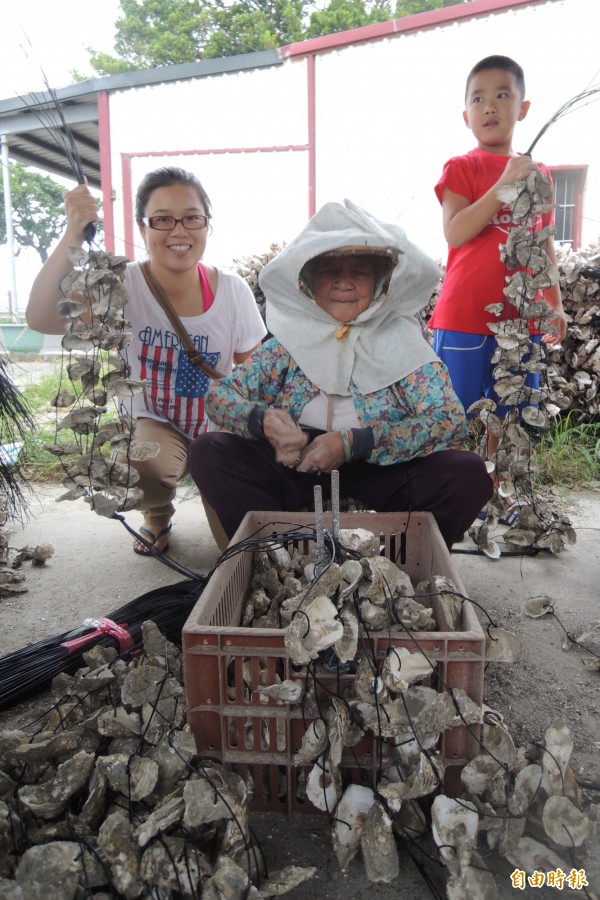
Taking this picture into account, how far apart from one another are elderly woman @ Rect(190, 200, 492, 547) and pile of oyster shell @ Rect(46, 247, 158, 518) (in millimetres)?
238

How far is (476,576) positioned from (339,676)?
1358mm

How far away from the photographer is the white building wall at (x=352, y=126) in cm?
595

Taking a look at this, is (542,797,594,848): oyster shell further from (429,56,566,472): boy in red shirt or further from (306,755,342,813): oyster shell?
(429,56,566,472): boy in red shirt

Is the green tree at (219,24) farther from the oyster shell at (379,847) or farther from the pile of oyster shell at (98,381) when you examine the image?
the oyster shell at (379,847)

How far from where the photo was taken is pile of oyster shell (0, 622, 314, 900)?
941 mm

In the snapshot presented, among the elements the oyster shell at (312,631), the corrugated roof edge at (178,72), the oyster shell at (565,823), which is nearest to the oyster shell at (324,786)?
the oyster shell at (312,631)

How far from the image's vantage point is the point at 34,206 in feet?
50.1

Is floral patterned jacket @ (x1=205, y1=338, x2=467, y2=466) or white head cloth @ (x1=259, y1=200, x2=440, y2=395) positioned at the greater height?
white head cloth @ (x1=259, y1=200, x2=440, y2=395)

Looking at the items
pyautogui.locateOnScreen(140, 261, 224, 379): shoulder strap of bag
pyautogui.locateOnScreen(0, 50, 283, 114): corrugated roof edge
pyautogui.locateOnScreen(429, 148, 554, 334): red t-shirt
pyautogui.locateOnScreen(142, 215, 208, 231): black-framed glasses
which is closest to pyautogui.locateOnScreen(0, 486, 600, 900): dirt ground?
pyautogui.locateOnScreen(140, 261, 224, 379): shoulder strap of bag

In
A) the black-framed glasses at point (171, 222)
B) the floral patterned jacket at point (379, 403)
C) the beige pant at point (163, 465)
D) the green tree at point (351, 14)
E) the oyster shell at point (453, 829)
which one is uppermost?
the green tree at point (351, 14)

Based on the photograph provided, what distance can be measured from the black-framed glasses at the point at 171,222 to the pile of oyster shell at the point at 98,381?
1.43 ft

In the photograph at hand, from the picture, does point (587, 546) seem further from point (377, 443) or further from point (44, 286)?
point (44, 286)

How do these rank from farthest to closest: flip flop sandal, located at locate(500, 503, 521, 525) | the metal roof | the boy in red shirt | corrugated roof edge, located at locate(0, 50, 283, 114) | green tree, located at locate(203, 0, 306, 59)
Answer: green tree, located at locate(203, 0, 306, 59) < corrugated roof edge, located at locate(0, 50, 283, 114) < the metal roof < flip flop sandal, located at locate(500, 503, 521, 525) < the boy in red shirt

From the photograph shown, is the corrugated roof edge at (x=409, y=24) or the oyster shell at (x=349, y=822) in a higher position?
the corrugated roof edge at (x=409, y=24)
